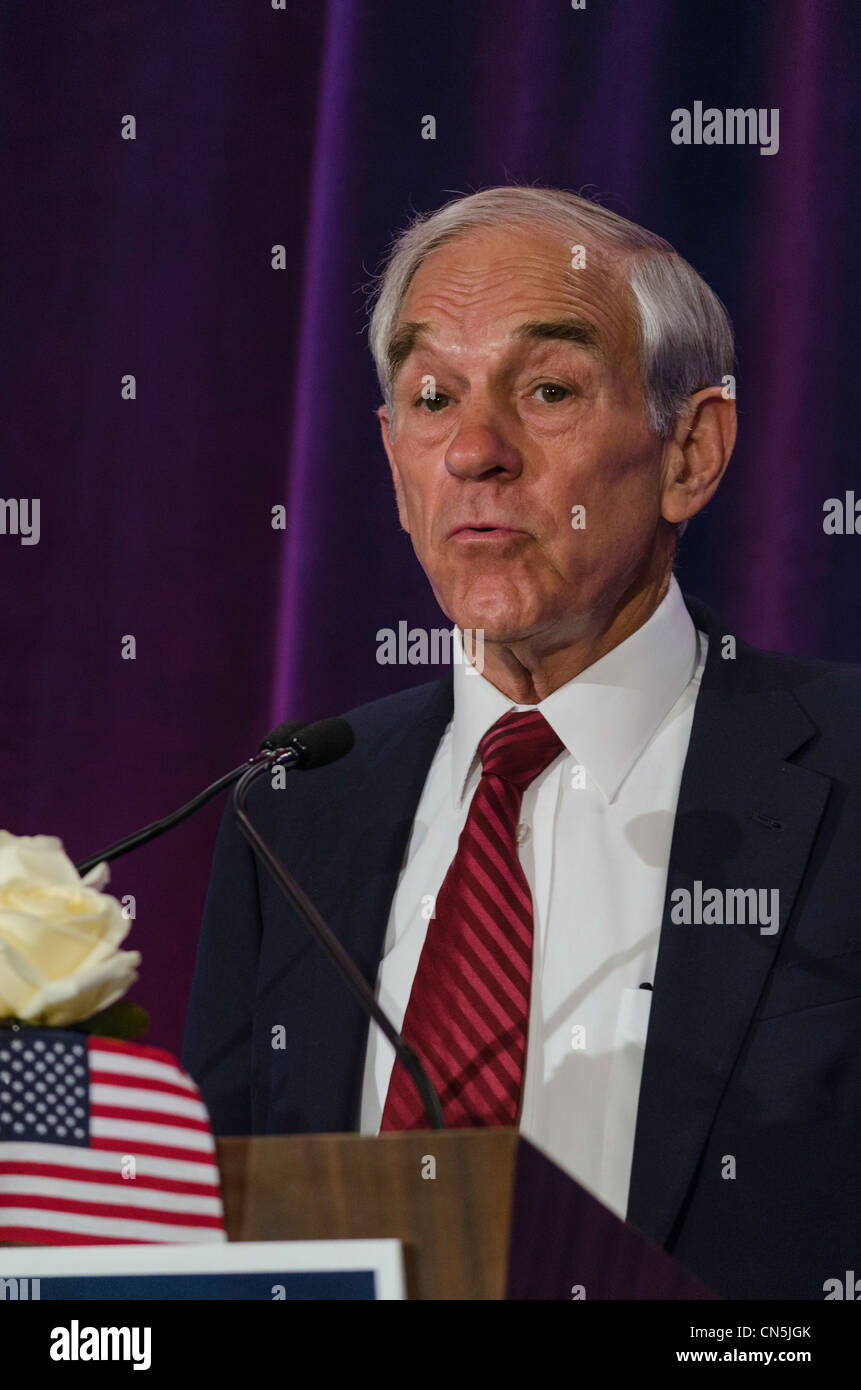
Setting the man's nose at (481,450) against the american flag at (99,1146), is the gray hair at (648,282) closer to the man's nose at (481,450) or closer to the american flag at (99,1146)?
the man's nose at (481,450)

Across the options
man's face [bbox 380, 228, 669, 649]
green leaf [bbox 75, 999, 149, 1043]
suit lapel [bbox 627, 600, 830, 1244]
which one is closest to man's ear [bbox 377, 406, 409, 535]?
man's face [bbox 380, 228, 669, 649]

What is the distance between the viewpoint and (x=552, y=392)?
6.64 feet

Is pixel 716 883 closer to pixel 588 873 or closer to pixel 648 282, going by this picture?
pixel 588 873

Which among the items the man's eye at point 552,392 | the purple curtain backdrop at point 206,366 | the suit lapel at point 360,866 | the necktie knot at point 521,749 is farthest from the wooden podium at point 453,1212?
the purple curtain backdrop at point 206,366

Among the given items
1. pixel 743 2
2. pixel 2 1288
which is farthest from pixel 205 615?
pixel 2 1288

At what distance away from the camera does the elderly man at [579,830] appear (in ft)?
5.71

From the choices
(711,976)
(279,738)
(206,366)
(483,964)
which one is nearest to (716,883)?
(711,976)

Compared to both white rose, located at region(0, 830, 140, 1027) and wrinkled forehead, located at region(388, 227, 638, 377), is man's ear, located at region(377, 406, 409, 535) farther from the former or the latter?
white rose, located at region(0, 830, 140, 1027)

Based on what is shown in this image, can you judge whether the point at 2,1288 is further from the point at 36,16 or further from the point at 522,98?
the point at 36,16

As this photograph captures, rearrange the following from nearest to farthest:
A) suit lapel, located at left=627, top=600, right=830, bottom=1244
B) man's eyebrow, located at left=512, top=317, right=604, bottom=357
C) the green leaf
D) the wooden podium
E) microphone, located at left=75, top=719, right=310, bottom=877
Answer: the wooden podium < the green leaf < microphone, located at left=75, top=719, right=310, bottom=877 < suit lapel, located at left=627, top=600, right=830, bottom=1244 < man's eyebrow, located at left=512, top=317, right=604, bottom=357

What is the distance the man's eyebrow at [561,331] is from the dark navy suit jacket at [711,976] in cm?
40

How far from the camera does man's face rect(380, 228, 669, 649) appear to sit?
2.00m

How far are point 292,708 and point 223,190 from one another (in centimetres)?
81

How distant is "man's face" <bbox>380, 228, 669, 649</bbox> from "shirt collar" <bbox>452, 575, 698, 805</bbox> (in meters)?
0.07
